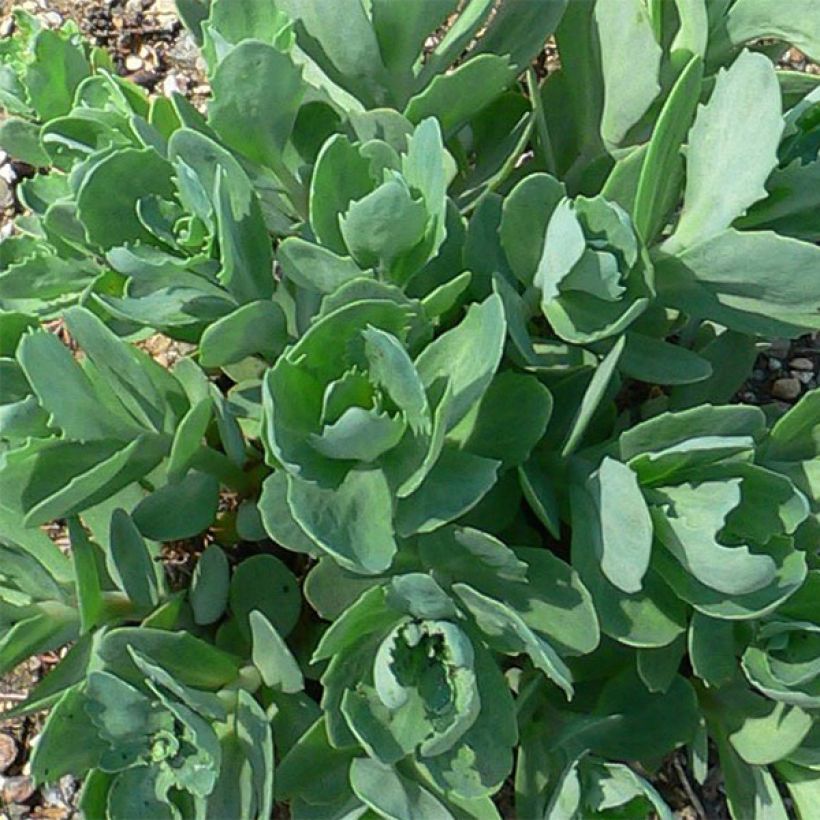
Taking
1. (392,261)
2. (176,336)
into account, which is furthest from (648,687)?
(176,336)

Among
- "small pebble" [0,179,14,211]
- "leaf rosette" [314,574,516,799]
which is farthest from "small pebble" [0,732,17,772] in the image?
"small pebble" [0,179,14,211]

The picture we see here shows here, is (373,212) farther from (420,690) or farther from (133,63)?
(133,63)

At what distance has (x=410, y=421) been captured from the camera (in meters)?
1.03

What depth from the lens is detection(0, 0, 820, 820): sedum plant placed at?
106 cm

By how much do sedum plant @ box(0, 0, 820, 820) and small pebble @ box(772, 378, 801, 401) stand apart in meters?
0.36

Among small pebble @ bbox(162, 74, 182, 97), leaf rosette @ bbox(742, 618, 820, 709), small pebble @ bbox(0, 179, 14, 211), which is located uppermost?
small pebble @ bbox(162, 74, 182, 97)

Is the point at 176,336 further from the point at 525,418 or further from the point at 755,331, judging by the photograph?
the point at 755,331

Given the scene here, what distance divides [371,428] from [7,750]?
92 cm

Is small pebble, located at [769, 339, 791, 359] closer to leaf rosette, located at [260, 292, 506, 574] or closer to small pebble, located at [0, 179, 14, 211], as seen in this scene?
leaf rosette, located at [260, 292, 506, 574]

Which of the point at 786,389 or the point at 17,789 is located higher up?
the point at 786,389

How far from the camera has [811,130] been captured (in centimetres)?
125

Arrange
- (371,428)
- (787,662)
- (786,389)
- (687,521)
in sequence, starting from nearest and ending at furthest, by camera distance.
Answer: (371,428)
(687,521)
(787,662)
(786,389)

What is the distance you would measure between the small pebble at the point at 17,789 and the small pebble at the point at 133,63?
3.45 feet

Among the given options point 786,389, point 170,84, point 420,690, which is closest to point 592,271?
point 420,690
